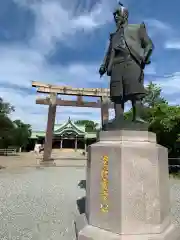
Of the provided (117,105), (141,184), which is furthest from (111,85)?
(141,184)

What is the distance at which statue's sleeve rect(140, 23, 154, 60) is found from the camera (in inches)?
139

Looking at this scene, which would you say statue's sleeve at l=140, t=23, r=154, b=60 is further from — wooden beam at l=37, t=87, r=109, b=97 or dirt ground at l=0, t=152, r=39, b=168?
dirt ground at l=0, t=152, r=39, b=168

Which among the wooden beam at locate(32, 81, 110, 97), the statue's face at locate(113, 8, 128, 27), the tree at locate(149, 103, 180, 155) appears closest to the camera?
the statue's face at locate(113, 8, 128, 27)

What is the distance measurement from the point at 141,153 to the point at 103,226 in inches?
40.1

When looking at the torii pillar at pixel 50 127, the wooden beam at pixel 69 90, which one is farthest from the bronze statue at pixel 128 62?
the torii pillar at pixel 50 127

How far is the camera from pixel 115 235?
282 centimetres

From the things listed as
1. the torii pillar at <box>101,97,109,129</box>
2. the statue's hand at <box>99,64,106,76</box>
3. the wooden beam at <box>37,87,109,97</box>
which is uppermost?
the wooden beam at <box>37,87,109,97</box>

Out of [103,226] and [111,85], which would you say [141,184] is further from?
[111,85]

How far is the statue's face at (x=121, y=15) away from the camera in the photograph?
363cm

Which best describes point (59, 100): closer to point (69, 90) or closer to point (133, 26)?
point (69, 90)

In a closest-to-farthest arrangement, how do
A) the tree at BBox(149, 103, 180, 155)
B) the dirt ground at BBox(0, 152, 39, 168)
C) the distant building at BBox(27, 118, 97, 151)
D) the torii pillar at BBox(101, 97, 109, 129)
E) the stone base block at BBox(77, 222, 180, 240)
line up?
the stone base block at BBox(77, 222, 180, 240) → the tree at BBox(149, 103, 180, 155) → the dirt ground at BBox(0, 152, 39, 168) → the torii pillar at BBox(101, 97, 109, 129) → the distant building at BBox(27, 118, 97, 151)

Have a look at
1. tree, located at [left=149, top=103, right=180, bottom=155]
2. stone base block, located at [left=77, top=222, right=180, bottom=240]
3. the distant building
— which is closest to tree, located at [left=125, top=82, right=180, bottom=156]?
tree, located at [left=149, top=103, right=180, bottom=155]

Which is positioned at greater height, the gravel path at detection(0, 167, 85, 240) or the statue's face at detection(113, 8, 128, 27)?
the statue's face at detection(113, 8, 128, 27)

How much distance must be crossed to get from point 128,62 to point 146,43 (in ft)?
1.35
